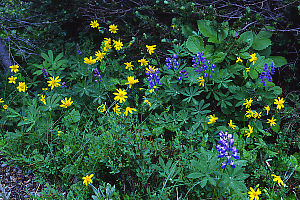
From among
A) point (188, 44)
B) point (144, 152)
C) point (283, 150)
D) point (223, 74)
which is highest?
point (188, 44)

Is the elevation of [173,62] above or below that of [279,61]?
above

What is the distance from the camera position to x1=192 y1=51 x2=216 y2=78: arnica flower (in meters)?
2.42

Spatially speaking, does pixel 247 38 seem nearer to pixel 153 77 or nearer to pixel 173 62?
pixel 173 62

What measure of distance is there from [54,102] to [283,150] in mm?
2396

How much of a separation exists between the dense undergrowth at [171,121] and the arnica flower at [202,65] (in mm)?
10

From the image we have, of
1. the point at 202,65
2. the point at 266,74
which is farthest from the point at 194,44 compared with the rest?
the point at 266,74

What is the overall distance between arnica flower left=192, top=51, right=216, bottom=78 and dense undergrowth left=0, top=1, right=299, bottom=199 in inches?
0.4

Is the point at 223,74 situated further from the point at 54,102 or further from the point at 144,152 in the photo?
the point at 54,102

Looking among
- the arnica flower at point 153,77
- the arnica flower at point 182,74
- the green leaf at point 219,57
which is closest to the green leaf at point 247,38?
the green leaf at point 219,57

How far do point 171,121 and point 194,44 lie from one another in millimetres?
894

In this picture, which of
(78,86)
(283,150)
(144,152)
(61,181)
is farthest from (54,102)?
(283,150)

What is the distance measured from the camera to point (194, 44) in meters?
2.75

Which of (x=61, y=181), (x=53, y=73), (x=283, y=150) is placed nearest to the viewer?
(x=61, y=181)

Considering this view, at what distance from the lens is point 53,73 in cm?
292
